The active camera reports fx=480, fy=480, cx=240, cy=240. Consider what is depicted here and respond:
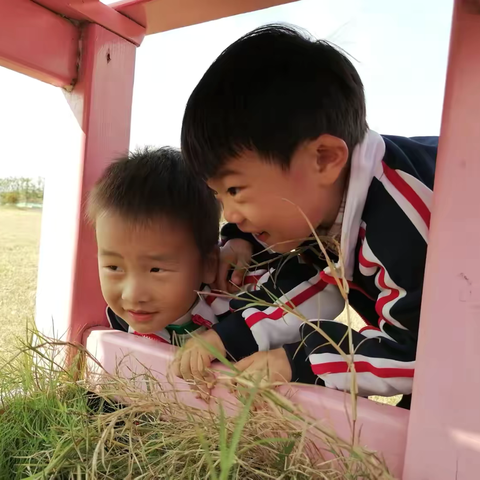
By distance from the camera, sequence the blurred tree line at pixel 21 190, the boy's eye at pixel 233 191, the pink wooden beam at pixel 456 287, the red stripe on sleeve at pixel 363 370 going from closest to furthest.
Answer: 1. the pink wooden beam at pixel 456 287
2. the red stripe on sleeve at pixel 363 370
3. the boy's eye at pixel 233 191
4. the blurred tree line at pixel 21 190

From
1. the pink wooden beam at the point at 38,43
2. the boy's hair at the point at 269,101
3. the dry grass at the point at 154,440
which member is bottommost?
the dry grass at the point at 154,440

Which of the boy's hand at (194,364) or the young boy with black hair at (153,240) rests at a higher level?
the young boy with black hair at (153,240)

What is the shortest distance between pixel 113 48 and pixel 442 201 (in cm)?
68

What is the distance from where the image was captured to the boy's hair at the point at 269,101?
2.03 ft

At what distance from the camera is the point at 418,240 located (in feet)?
1.84

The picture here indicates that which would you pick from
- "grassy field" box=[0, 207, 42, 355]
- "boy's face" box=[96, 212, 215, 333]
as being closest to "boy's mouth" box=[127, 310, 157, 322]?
"boy's face" box=[96, 212, 215, 333]

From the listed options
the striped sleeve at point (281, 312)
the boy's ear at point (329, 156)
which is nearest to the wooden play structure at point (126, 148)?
the striped sleeve at point (281, 312)

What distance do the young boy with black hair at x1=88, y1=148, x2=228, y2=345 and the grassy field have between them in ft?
0.63

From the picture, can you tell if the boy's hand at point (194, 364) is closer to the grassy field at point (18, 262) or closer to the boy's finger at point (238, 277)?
the boy's finger at point (238, 277)

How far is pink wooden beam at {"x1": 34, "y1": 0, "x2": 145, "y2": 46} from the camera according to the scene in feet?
2.58

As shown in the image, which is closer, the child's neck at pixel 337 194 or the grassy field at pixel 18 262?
the child's neck at pixel 337 194

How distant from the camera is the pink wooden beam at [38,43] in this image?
72 centimetres

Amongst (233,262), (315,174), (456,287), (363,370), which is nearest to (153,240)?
(233,262)

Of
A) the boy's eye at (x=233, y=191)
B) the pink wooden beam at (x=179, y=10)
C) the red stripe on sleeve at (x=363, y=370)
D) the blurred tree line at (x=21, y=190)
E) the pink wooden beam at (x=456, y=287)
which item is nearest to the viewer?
the pink wooden beam at (x=456, y=287)
